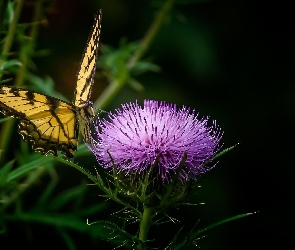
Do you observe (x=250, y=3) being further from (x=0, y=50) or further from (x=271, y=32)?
(x=0, y=50)

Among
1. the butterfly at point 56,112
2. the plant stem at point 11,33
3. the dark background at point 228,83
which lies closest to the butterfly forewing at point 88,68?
the butterfly at point 56,112

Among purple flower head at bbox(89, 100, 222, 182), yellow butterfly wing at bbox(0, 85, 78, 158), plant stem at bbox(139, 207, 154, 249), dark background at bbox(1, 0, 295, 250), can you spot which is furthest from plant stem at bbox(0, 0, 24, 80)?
dark background at bbox(1, 0, 295, 250)

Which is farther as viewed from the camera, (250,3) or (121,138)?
(250,3)

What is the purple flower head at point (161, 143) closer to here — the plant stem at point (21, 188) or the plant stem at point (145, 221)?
the plant stem at point (145, 221)

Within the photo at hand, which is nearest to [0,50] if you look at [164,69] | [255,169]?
[164,69]

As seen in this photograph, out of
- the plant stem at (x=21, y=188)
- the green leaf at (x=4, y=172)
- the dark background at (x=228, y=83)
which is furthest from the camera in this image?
the dark background at (x=228, y=83)
